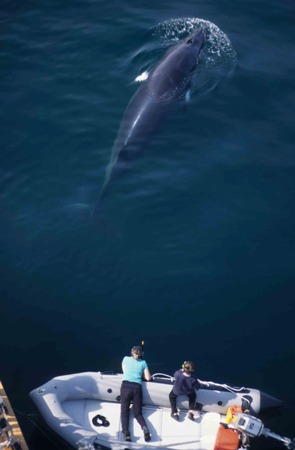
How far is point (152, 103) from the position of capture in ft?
68.2

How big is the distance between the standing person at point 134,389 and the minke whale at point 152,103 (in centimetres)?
639

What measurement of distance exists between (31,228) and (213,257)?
5740 mm

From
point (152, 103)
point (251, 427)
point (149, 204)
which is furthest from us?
point (152, 103)

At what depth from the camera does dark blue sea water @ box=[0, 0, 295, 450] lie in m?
16.8

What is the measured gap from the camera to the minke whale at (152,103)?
19984 millimetres

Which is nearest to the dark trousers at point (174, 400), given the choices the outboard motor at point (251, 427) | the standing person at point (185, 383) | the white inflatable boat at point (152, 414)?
the standing person at point (185, 383)

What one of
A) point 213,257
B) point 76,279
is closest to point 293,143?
point 213,257

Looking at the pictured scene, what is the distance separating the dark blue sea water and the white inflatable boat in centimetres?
112

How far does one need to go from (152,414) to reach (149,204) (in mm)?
6932

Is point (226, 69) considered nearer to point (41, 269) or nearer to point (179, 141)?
point (179, 141)

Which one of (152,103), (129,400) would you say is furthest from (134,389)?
(152,103)

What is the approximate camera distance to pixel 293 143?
21438 mm

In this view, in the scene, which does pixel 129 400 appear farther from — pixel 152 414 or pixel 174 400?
pixel 174 400

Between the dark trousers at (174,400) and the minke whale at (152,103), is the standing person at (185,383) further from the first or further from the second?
the minke whale at (152,103)
